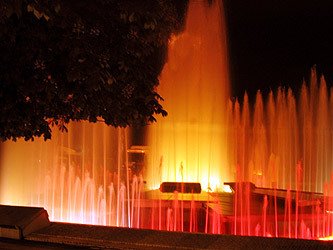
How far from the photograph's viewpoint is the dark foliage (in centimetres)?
448

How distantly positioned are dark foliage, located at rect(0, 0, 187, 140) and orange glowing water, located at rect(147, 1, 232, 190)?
12.3 meters

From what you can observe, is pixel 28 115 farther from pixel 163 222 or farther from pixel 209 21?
pixel 209 21

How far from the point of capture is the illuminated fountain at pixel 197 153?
10805mm

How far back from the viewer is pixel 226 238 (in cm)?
477

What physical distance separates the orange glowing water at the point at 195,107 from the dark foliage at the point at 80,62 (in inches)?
485

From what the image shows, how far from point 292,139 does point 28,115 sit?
17.2m

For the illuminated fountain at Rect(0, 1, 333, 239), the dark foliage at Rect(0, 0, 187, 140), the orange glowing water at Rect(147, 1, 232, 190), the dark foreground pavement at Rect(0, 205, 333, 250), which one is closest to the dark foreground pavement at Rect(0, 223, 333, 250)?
the dark foreground pavement at Rect(0, 205, 333, 250)

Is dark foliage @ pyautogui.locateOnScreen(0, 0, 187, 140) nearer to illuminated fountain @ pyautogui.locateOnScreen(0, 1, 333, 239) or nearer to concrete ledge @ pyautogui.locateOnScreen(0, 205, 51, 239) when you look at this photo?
concrete ledge @ pyautogui.locateOnScreen(0, 205, 51, 239)

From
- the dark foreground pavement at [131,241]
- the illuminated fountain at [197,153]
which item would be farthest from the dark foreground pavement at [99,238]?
the illuminated fountain at [197,153]

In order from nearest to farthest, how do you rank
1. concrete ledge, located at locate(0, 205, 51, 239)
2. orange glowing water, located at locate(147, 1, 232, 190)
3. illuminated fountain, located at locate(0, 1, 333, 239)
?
concrete ledge, located at locate(0, 205, 51, 239), illuminated fountain, located at locate(0, 1, 333, 239), orange glowing water, located at locate(147, 1, 232, 190)

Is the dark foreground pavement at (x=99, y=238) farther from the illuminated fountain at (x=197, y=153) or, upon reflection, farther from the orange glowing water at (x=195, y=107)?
the orange glowing water at (x=195, y=107)

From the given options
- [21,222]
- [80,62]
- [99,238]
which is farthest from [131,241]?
[80,62]

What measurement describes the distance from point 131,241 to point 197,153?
13.2 m

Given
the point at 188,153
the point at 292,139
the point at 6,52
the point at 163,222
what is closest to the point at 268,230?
the point at 163,222
